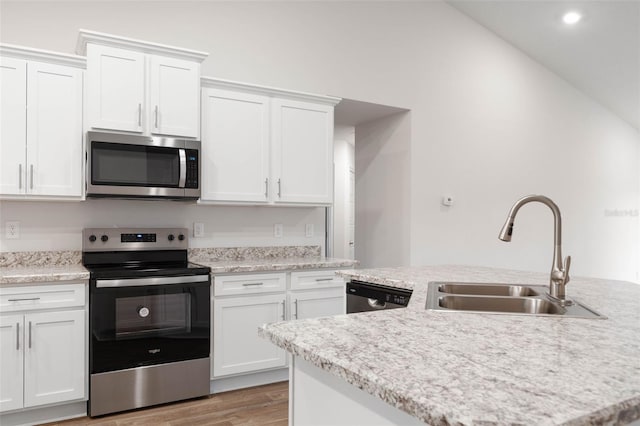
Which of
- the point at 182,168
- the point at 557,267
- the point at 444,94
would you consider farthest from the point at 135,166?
the point at 444,94

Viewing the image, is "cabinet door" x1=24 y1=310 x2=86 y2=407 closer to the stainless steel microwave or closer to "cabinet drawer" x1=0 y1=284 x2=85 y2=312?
"cabinet drawer" x1=0 y1=284 x2=85 y2=312

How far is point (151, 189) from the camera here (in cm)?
A: 300

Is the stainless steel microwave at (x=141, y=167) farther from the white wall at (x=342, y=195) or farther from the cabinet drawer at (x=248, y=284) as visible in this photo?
the white wall at (x=342, y=195)

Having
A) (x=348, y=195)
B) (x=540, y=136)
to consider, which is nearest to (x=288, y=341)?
(x=540, y=136)

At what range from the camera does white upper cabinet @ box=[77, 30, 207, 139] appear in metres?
2.85

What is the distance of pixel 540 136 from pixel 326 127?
124 inches

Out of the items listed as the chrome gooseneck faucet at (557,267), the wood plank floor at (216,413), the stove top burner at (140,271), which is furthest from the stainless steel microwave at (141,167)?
the chrome gooseneck faucet at (557,267)

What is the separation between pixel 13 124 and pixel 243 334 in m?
1.88

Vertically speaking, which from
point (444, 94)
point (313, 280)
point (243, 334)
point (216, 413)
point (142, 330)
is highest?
point (444, 94)

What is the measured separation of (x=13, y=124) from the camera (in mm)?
2689

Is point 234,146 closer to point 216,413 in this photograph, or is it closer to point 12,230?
point 12,230

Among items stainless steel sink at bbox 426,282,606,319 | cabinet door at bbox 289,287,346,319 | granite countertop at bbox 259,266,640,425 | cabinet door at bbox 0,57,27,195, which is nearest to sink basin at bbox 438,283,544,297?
stainless steel sink at bbox 426,282,606,319

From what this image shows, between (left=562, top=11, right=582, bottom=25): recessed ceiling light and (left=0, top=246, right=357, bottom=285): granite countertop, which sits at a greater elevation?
(left=562, top=11, right=582, bottom=25): recessed ceiling light

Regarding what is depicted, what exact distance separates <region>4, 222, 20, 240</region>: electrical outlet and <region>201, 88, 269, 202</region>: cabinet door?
1.16m
